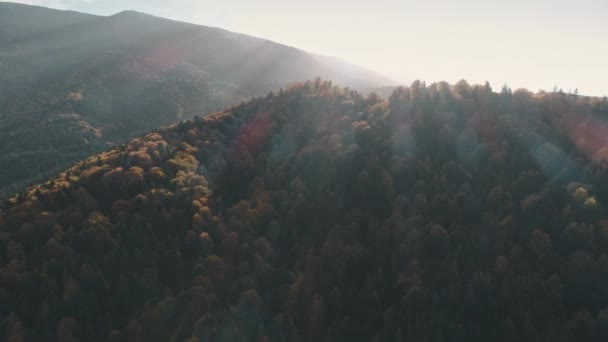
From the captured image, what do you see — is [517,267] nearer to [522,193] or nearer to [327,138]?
[522,193]

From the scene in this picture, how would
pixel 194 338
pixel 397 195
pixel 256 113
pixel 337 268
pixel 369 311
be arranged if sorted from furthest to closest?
pixel 256 113
pixel 397 195
pixel 337 268
pixel 369 311
pixel 194 338

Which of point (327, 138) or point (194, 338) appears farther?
point (327, 138)

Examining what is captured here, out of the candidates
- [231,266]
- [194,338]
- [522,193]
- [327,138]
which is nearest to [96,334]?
[194,338]

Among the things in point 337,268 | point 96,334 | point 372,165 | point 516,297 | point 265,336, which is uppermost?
point 372,165

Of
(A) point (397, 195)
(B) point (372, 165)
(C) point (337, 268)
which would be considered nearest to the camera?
(C) point (337, 268)

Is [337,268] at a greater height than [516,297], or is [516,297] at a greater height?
[516,297]

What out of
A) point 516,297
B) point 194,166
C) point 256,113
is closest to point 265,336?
point 516,297

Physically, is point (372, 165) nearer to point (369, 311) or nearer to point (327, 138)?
point (327, 138)
